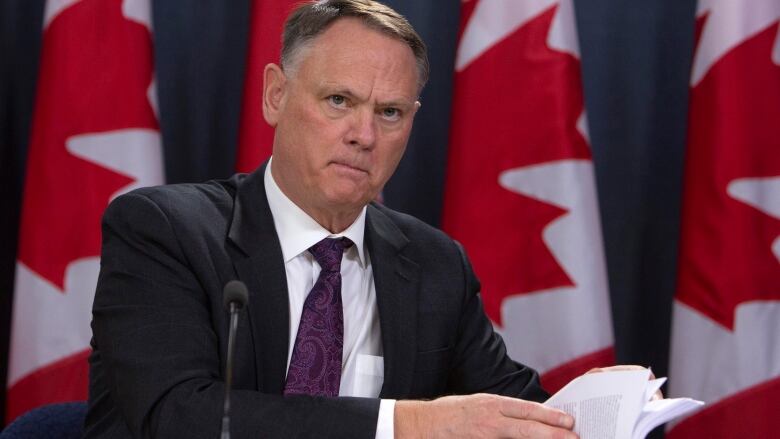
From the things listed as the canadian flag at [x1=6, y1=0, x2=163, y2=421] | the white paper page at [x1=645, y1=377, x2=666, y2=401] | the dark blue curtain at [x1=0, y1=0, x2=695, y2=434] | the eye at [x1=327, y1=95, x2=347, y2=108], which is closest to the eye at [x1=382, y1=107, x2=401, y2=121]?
the eye at [x1=327, y1=95, x2=347, y2=108]

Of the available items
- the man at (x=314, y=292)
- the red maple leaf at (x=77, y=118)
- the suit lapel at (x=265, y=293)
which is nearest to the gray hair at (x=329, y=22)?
the man at (x=314, y=292)

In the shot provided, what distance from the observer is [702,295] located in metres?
3.33

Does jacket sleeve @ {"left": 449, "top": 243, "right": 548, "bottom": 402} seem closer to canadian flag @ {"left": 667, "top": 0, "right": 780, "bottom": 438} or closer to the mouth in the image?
the mouth

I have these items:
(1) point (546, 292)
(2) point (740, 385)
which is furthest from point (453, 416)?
(2) point (740, 385)

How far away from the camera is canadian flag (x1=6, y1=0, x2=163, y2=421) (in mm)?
3297

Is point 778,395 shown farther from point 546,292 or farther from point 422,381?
point 422,381

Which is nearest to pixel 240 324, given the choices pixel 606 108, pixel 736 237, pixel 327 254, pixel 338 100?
pixel 327 254

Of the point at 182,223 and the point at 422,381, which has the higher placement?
the point at 182,223

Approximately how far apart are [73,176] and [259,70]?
70 cm

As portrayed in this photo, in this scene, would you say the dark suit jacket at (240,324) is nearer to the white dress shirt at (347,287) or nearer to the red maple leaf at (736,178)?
the white dress shirt at (347,287)

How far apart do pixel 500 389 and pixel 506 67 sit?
1.29 meters

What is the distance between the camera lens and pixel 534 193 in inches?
132

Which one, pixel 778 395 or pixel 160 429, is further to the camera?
pixel 778 395

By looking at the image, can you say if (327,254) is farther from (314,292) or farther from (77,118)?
(77,118)
